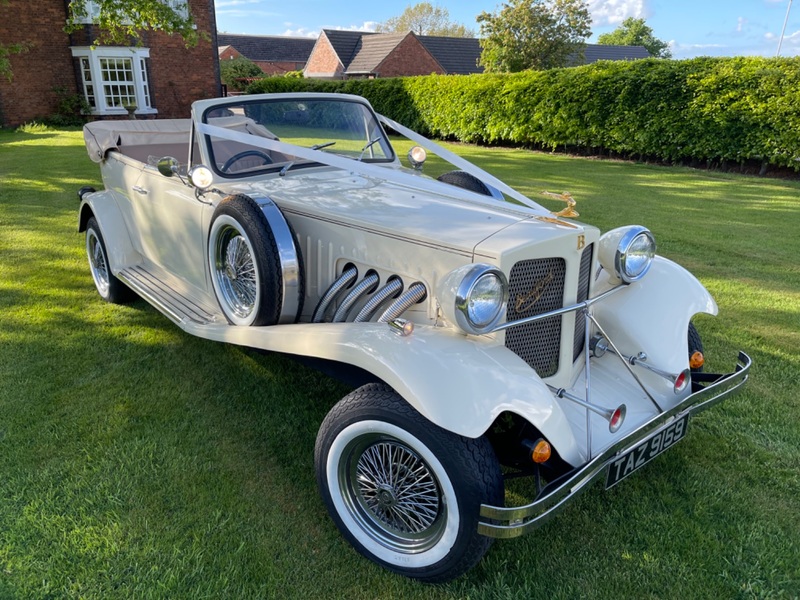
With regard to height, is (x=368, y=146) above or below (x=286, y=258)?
above

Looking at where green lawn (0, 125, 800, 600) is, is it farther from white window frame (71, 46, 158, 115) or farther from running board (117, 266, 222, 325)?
white window frame (71, 46, 158, 115)

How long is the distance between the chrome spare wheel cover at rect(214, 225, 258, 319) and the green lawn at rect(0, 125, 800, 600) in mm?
637

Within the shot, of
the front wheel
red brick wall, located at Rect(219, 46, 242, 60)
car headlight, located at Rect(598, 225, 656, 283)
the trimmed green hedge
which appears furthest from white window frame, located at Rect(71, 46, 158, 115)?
red brick wall, located at Rect(219, 46, 242, 60)

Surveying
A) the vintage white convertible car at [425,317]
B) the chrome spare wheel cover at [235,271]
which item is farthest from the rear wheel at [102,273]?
the chrome spare wheel cover at [235,271]

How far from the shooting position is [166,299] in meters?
3.99

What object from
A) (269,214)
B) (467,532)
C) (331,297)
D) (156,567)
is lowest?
(156,567)

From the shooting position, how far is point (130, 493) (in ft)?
9.06

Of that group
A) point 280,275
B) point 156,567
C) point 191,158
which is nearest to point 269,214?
point 280,275

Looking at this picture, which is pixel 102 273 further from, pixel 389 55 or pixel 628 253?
pixel 389 55

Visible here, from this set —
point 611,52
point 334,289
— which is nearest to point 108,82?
point 334,289

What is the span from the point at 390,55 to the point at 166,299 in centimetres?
3606

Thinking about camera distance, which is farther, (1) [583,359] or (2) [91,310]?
(2) [91,310]

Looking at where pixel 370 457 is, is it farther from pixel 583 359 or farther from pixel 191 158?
pixel 191 158

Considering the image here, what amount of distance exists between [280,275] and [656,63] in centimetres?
1306
